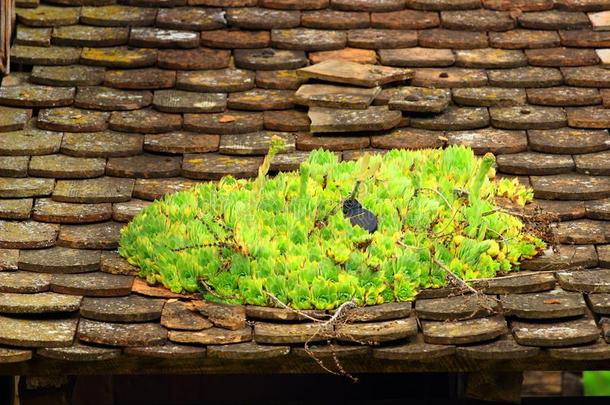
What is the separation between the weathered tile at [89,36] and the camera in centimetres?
619

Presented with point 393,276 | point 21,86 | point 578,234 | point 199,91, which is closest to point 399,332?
point 393,276

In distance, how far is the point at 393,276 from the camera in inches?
195

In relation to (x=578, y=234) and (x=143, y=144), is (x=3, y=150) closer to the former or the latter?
(x=143, y=144)

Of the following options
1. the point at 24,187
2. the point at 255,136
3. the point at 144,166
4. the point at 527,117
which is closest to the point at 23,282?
the point at 24,187

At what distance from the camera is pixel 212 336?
4781 mm

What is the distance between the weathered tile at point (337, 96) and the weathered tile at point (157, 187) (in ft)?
2.15

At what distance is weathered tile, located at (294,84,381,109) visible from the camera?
5.87 metres

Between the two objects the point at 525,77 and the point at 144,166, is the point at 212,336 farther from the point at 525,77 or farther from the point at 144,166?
the point at 525,77

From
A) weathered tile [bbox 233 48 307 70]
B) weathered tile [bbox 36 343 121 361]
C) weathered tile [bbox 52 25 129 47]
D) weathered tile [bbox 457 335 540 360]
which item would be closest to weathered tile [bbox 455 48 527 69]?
weathered tile [bbox 233 48 307 70]

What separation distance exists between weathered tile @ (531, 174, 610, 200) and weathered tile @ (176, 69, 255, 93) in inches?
52.3

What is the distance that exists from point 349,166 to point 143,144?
0.87 metres

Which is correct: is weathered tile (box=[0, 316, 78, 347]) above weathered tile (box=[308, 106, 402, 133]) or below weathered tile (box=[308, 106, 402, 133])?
below

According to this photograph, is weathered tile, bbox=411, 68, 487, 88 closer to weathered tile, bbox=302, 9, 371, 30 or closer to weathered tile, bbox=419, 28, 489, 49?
weathered tile, bbox=419, 28, 489, 49

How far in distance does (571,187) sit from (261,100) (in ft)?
4.52
